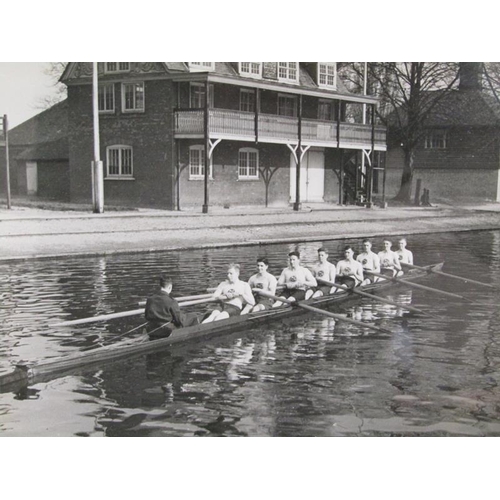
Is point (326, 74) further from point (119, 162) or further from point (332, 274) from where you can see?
point (332, 274)

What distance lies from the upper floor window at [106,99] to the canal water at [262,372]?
668 inches

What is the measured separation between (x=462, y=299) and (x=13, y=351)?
31.3ft

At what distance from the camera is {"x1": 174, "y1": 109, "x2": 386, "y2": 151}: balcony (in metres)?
29.7

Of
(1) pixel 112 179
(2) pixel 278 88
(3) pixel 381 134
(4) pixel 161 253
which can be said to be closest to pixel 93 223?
(4) pixel 161 253

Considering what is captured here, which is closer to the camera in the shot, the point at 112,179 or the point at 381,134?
the point at 112,179

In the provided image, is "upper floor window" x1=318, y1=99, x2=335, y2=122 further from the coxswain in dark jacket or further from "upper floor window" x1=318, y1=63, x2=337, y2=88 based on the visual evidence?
the coxswain in dark jacket

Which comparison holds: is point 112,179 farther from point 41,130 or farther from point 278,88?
point 278,88

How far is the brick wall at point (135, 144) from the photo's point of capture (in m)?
30.4

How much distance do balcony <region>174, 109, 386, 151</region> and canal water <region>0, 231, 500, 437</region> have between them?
14.6m

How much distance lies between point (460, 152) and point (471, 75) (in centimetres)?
1609

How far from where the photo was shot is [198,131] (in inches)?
1163

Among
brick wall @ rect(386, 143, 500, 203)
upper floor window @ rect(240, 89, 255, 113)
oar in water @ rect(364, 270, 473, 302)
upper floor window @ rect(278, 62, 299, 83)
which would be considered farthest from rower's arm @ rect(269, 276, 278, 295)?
upper floor window @ rect(278, 62, 299, 83)

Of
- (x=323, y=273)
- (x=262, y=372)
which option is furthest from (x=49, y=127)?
(x=262, y=372)

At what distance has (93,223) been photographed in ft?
70.3
